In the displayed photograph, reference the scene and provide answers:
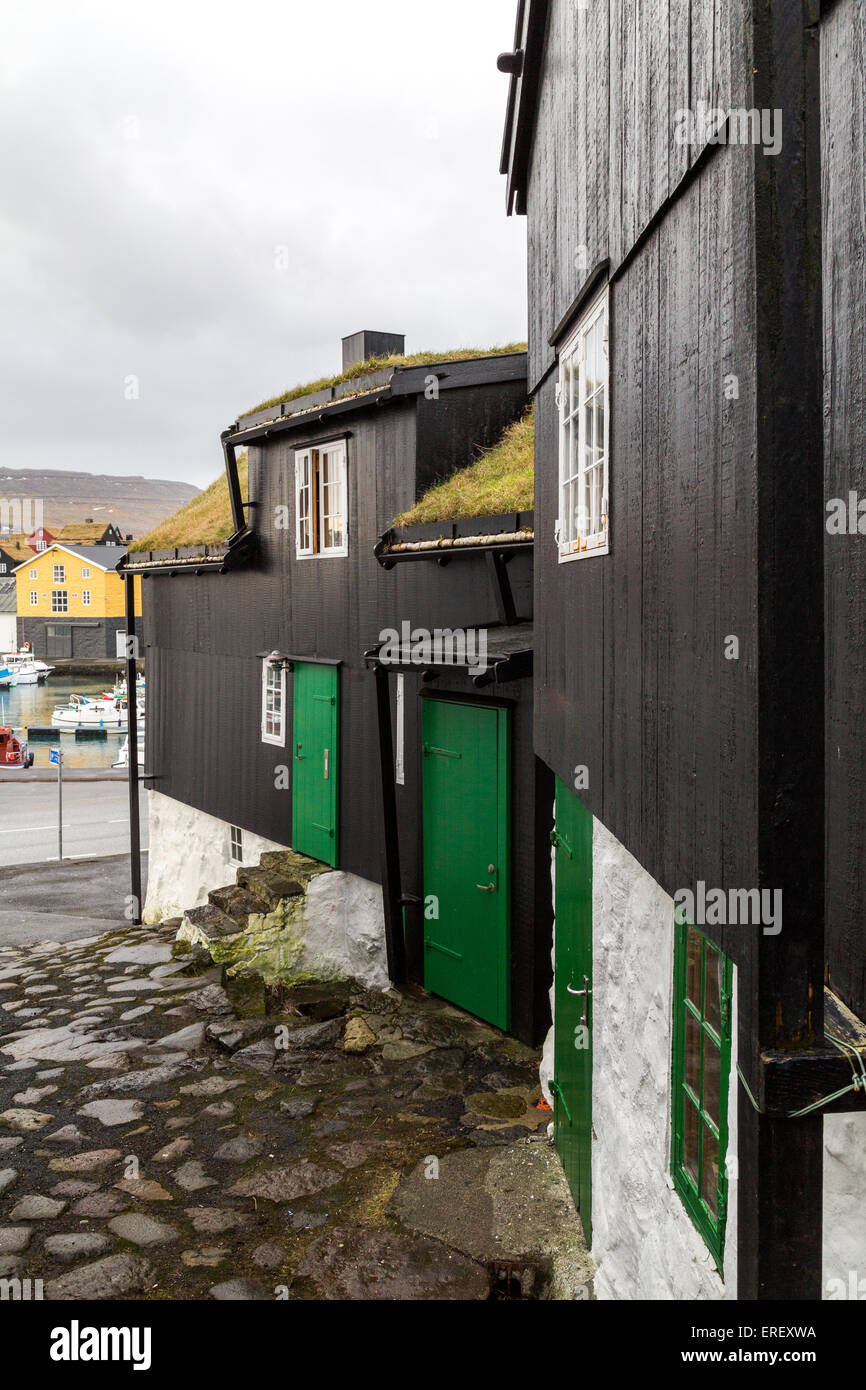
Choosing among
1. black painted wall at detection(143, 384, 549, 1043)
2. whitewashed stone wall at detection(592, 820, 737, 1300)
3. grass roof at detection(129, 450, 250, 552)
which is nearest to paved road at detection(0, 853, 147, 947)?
black painted wall at detection(143, 384, 549, 1043)

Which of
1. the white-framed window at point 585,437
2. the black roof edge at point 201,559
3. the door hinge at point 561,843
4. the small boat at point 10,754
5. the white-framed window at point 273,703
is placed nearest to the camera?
the white-framed window at point 585,437

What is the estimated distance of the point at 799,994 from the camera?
2.60 m

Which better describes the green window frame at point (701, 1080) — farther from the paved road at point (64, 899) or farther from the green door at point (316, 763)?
the paved road at point (64, 899)

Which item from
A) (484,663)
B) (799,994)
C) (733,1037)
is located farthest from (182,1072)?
(799,994)

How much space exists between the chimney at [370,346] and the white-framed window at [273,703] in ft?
13.7

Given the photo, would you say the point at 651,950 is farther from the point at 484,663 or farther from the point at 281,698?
the point at 281,698

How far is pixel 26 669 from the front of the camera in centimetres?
6906

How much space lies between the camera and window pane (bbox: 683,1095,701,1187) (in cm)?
370

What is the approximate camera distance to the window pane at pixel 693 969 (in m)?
3.75

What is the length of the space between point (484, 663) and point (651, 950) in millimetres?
3673

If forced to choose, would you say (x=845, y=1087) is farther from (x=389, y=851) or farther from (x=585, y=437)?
(x=389, y=851)

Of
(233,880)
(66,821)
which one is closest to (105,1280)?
(233,880)

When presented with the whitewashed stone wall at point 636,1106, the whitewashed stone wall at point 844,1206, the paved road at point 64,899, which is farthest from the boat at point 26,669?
the whitewashed stone wall at point 844,1206

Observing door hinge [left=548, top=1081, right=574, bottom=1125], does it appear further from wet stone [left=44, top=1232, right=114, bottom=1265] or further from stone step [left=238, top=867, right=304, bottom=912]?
stone step [left=238, top=867, right=304, bottom=912]
